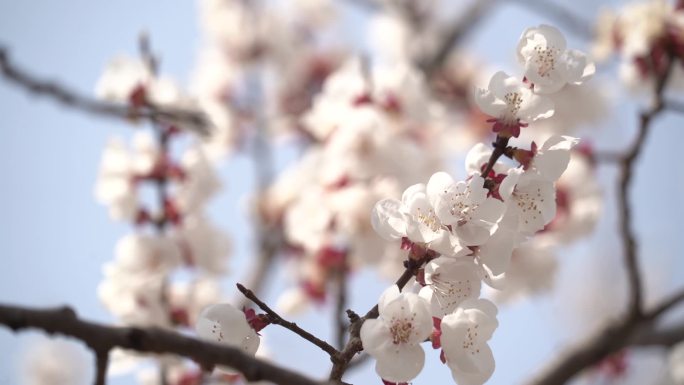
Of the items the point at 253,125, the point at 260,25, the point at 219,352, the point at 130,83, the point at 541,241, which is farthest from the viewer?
the point at 260,25

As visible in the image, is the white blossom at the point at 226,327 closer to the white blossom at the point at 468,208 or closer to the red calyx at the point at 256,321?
the red calyx at the point at 256,321

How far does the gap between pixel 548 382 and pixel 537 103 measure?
1350mm

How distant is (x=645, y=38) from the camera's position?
2051mm

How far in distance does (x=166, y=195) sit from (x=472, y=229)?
4.43 ft

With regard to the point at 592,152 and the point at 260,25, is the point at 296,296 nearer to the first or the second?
the point at 592,152

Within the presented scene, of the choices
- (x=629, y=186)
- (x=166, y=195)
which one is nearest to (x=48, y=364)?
(x=166, y=195)

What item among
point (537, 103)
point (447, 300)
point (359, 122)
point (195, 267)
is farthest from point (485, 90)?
point (195, 267)

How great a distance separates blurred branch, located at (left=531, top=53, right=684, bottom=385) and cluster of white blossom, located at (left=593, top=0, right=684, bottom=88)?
0.13ft

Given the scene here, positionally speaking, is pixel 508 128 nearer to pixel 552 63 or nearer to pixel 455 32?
pixel 552 63

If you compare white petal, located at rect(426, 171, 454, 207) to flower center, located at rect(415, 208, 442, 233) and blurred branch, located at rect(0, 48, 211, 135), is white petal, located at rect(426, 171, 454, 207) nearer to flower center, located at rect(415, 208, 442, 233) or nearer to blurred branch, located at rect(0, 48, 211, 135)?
flower center, located at rect(415, 208, 442, 233)

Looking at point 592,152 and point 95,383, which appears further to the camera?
point 592,152

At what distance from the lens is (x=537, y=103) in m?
0.96

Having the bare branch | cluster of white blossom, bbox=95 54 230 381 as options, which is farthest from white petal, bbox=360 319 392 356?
the bare branch

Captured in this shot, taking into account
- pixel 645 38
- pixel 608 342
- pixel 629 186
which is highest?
pixel 645 38
